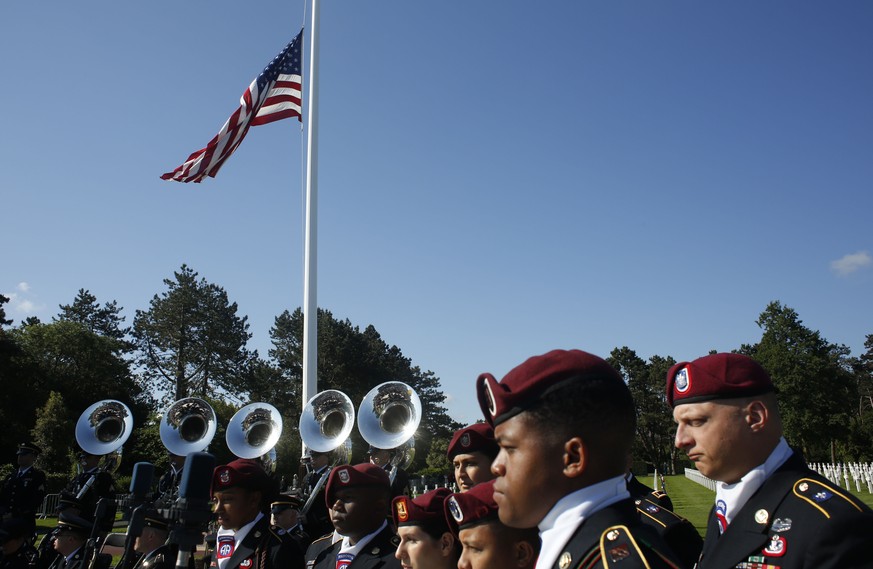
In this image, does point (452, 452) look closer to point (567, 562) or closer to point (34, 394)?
point (567, 562)

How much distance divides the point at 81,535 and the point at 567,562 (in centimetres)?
790

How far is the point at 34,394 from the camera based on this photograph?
43.9 m

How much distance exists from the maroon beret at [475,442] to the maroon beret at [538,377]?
257 cm

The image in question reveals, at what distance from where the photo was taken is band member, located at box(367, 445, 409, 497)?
26.4 feet

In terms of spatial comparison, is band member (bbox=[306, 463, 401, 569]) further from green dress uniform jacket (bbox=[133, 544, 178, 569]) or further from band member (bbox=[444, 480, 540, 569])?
band member (bbox=[444, 480, 540, 569])

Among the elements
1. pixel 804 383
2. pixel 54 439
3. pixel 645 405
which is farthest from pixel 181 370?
pixel 804 383

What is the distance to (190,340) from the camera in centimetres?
6100

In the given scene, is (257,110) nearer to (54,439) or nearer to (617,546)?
(617,546)

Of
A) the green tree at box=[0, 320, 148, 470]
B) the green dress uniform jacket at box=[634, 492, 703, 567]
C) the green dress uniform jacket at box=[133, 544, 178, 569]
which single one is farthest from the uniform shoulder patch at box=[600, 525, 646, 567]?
the green tree at box=[0, 320, 148, 470]

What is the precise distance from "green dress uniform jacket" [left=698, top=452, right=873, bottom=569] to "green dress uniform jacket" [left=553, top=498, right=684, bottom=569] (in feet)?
2.61

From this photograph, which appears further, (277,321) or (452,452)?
(277,321)

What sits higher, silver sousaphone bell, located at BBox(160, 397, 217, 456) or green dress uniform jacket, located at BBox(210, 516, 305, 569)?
silver sousaphone bell, located at BBox(160, 397, 217, 456)

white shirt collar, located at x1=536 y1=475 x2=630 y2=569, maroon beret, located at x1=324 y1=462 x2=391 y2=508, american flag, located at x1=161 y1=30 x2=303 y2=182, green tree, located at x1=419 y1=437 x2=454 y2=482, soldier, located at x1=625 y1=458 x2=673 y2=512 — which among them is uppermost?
american flag, located at x1=161 y1=30 x2=303 y2=182

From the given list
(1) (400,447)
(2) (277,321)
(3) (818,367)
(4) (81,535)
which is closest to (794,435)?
(3) (818,367)
